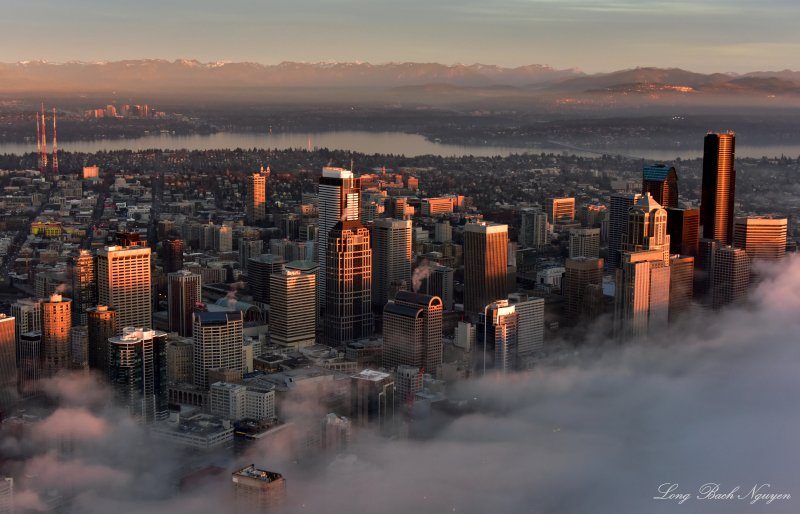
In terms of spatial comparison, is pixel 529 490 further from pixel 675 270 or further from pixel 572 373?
pixel 675 270

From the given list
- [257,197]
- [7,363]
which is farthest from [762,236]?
[257,197]

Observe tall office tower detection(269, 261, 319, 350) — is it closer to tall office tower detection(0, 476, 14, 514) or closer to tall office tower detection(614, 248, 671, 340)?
tall office tower detection(614, 248, 671, 340)

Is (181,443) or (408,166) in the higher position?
(408,166)

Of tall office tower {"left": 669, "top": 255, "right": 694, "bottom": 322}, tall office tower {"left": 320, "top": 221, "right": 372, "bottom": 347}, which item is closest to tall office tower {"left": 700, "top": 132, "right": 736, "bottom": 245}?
tall office tower {"left": 669, "top": 255, "right": 694, "bottom": 322}

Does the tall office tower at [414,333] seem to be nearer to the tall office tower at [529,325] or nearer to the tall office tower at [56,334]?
the tall office tower at [529,325]

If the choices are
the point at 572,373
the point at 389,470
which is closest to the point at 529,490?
the point at 389,470

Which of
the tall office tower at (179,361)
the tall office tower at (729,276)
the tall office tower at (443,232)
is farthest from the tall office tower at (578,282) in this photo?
the tall office tower at (179,361)

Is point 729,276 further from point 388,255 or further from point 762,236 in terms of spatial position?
point 388,255
